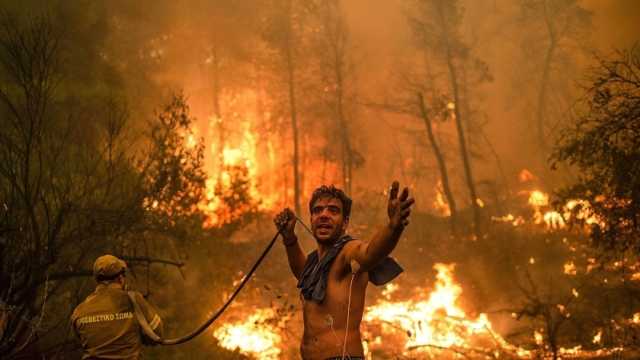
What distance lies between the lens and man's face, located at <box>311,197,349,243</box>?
3.58m

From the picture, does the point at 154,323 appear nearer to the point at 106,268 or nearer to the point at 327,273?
the point at 106,268

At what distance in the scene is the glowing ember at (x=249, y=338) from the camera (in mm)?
13568

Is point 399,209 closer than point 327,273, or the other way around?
point 399,209

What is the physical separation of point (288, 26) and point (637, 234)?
2697cm

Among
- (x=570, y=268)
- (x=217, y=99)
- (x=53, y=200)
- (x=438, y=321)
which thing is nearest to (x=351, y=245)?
(x=53, y=200)

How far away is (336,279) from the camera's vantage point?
11.2ft

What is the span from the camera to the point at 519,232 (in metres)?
23.3

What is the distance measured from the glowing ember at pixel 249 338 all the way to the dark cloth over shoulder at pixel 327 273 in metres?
10.6

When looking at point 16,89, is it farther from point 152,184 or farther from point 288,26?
point 288,26

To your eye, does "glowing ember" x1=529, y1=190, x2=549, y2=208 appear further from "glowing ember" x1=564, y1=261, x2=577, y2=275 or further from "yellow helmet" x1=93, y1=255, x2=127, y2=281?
"yellow helmet" x1=93, y1=255, x2=127, y2=281

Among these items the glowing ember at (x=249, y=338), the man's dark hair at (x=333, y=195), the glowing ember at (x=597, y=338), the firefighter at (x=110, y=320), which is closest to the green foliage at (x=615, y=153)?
the glowing ember at (x=597, y=338)

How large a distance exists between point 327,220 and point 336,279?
49cm

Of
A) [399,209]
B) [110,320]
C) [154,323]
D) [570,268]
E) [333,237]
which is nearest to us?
[399,209]

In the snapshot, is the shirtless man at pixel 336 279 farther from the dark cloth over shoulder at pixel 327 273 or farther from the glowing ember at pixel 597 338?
the glowing ember at pixel 597 338
